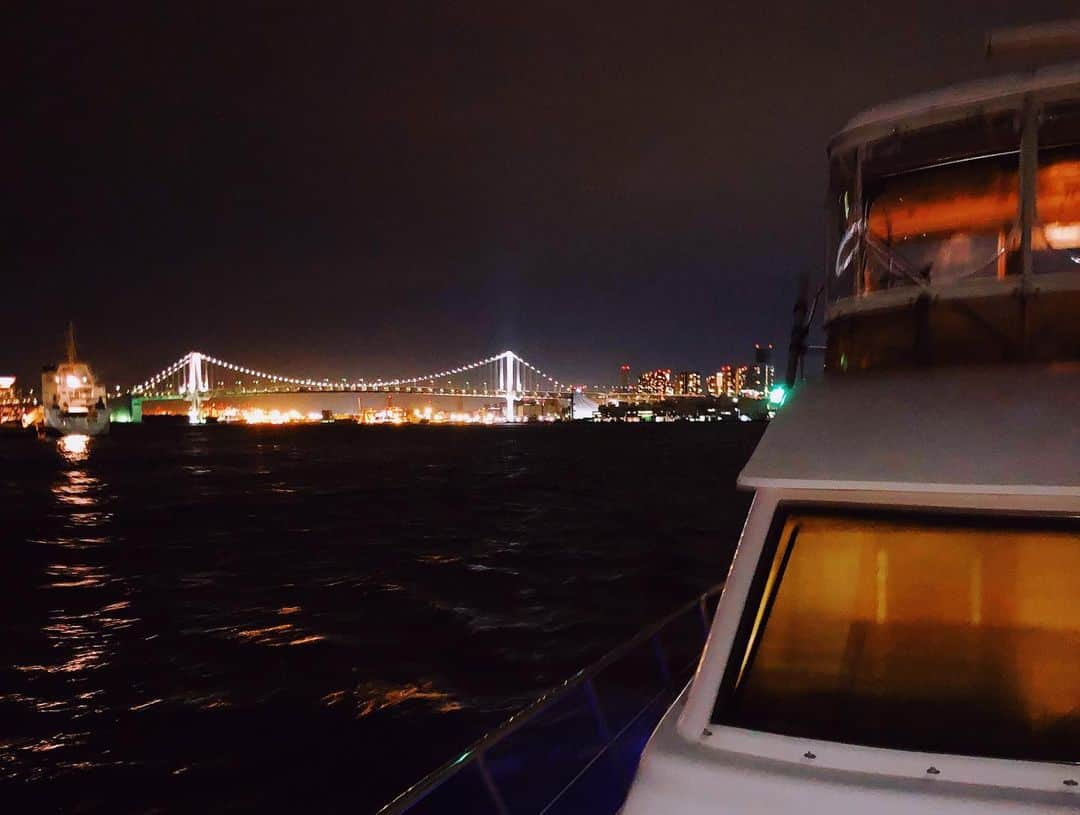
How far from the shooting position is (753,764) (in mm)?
2062

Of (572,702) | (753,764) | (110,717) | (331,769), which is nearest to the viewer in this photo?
(753,764)

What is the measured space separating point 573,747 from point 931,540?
5921mm

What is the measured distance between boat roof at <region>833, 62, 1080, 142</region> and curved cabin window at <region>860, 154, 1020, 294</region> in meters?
0.23

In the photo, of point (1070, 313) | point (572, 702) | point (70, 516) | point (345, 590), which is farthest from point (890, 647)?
point (70, 516)

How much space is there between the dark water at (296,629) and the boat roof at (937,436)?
7135 mm

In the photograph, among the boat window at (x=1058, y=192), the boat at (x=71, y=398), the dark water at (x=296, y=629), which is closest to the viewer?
the boat window at (x=1058, y=192)

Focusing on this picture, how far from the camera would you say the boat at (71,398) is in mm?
119000

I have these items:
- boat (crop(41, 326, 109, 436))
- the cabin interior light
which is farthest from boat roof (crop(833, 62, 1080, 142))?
boat (crop(41, 326, 109, 436))

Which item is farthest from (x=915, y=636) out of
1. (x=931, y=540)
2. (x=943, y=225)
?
(x=943, y=225)

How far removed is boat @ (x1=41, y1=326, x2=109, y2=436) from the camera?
11900cm

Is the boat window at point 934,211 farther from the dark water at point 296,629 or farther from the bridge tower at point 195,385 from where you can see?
the bridge tower at point 195,385

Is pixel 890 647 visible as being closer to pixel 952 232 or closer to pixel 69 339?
pixel 952 232

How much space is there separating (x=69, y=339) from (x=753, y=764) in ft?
445

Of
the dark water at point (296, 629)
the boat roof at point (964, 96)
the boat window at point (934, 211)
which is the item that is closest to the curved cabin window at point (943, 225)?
the boat window at point (934, 211)
